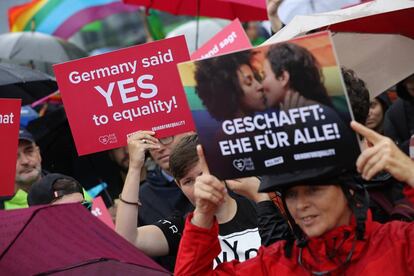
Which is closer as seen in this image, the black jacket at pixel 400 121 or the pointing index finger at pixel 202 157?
the pointing index finger at pixel 202 157

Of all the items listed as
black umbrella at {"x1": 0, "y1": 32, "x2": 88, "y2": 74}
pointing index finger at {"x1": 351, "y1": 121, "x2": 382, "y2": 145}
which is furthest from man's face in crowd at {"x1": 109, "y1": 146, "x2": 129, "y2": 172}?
pointing index finger at {"x1": 351, "y1": 121, "x2": 382, "y2": 145}

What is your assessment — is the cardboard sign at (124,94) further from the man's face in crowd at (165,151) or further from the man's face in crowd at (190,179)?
the man's face in crowd at (165,151)

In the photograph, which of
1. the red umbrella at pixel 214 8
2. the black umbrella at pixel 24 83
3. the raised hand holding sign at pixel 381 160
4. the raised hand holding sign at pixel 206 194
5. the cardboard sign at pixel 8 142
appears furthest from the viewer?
the red umbrella at pixel 214 8

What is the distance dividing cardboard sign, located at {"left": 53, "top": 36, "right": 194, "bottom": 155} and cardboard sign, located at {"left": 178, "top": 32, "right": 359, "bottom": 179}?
5.20 feet

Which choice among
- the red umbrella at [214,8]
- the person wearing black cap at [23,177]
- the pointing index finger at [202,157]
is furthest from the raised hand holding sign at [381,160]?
the red umbrella at [214,8]

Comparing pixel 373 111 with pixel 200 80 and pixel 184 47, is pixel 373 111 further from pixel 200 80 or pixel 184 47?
pixel 200 80

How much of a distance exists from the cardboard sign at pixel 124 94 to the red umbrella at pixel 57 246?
149cm

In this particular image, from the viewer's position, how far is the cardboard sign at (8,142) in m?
4.82

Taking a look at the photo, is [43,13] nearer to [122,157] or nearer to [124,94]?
[122,157]

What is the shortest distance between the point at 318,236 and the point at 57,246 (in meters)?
0.80

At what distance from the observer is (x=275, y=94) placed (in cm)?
311

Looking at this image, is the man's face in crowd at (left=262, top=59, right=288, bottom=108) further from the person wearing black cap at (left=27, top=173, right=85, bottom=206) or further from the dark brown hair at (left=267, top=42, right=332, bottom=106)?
the person wearing black cap at (left=27, top=173, right=85, bottom=206)

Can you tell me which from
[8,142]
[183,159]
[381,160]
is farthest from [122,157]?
[381,160]

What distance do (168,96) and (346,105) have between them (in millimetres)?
1878
